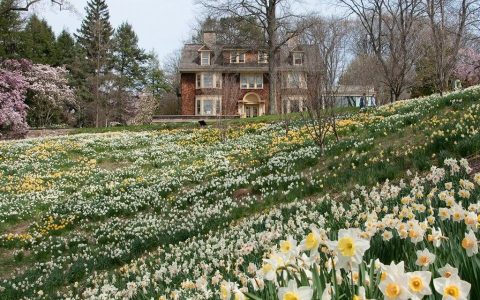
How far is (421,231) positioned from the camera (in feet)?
8.27

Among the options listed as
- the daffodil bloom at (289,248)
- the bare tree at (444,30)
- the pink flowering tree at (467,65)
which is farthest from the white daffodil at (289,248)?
the pink flowering tree at (467,65)

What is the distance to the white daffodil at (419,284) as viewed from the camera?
1538mm

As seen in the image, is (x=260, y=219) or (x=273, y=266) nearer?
(x=273, y=266)

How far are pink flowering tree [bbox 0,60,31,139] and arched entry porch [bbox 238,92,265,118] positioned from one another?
2305 centimetres

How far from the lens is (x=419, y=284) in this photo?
61.0 inches

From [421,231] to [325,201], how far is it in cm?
423

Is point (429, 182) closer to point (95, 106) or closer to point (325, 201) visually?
point (325, 201)

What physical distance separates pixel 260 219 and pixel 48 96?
45.0m

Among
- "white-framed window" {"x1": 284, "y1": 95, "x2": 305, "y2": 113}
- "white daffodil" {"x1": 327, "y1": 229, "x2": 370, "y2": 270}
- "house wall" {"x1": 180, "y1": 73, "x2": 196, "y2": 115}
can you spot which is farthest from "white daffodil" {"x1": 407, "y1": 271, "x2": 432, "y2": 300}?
"house wall" {"x1": 180, "y1": 73, "x2": 196, "y2": 115}

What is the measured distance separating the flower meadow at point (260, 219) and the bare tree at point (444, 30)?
6789mm

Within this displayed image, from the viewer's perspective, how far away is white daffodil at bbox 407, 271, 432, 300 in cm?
154

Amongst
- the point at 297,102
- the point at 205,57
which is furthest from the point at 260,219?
the point at 205,57

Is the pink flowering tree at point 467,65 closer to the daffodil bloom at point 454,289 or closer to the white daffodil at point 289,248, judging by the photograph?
the white daffodil at point 289,248

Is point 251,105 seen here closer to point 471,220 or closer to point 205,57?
point 205,57
